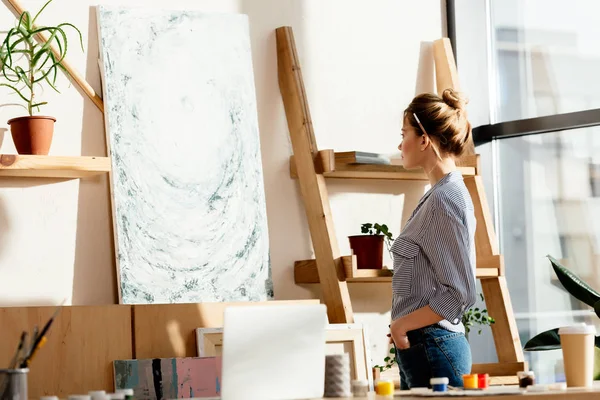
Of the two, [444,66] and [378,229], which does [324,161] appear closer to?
[378,229]

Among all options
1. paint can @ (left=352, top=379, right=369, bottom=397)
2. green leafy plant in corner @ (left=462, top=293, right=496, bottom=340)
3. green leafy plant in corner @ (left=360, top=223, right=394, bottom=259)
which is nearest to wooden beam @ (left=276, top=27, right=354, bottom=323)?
green leafy plant in corner @ (left=360, top=223, right=394, bottom=259)

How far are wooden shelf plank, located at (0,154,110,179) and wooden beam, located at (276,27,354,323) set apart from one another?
29.8 inches

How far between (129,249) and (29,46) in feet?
2.35

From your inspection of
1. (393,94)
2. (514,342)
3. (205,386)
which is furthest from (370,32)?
(205,386)

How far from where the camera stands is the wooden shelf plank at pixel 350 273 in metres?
3.34

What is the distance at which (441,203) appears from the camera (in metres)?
2.67

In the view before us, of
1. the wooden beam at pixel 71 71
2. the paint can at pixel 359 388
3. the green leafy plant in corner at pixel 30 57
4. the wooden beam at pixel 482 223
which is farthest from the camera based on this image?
the wooden beam at pixel 482 223

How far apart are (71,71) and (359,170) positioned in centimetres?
108

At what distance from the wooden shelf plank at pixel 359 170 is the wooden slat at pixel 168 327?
70cm

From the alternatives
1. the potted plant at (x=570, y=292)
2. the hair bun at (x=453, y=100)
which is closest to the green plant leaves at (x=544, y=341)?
the potted plant at (x=570, y=292)

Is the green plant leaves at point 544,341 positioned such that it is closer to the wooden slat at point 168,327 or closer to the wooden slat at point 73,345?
the wooden slat at point 168,327

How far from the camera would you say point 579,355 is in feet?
7.38

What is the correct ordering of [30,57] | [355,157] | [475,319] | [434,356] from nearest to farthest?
1. [434,356]
2. [30,57]
3. [355,157]
4. [475,319]

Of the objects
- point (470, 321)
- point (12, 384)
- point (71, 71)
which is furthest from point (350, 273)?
point (12, 384)
